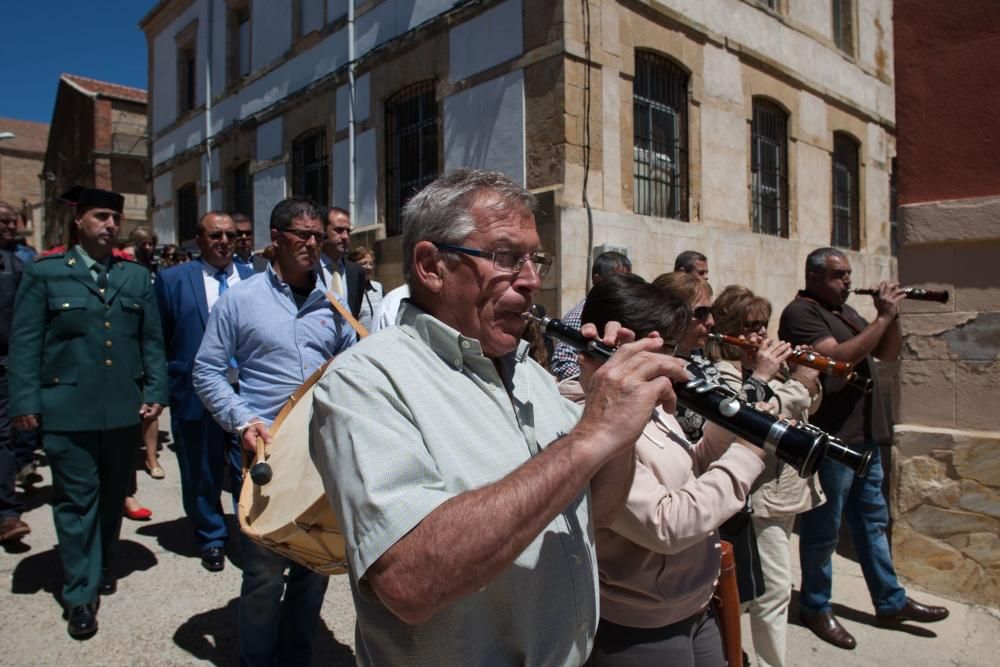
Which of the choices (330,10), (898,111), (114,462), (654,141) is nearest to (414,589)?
(114,462)

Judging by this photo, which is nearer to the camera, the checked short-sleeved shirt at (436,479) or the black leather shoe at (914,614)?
the checked short-sleeved shirt at (436,479)

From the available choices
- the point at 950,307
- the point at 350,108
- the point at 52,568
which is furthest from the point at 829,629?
the point at 350,108

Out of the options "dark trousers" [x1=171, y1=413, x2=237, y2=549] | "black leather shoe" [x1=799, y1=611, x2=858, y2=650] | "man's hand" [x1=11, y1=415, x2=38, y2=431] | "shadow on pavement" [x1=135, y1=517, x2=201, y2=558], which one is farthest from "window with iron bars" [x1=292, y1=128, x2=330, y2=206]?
"black leather shoe" [x1=799, y1=611, x2=858, y2=650]

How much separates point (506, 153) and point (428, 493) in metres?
7.97

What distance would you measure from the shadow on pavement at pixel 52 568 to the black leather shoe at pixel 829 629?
12.2 ft

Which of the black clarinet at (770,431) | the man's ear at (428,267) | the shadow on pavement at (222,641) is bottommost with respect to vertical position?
the shadow on pavement at (222,641)

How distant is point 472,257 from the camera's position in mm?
1563

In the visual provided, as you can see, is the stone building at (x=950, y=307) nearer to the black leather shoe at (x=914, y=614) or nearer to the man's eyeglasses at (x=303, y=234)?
the black leather shoe at (x=914, y=614)

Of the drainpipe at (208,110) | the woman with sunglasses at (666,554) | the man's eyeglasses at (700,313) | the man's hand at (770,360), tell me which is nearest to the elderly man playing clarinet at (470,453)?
the woman with sunglasses at (666,554)

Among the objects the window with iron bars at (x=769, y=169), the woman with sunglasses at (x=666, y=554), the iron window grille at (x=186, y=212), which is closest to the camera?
the woman with sunglasses at (x=666, y=554)

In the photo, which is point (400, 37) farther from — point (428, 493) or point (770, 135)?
point (428, 493)

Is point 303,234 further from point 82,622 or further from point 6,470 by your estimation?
point 6,470

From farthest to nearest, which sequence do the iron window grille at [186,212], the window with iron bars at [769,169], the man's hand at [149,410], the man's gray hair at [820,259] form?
the iron window grille at [186,212] < the window with iron bars at [769,169] < the man's gray hair at [820,259] < the man's hand at [149,410]

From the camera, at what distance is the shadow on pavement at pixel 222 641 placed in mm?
3289
